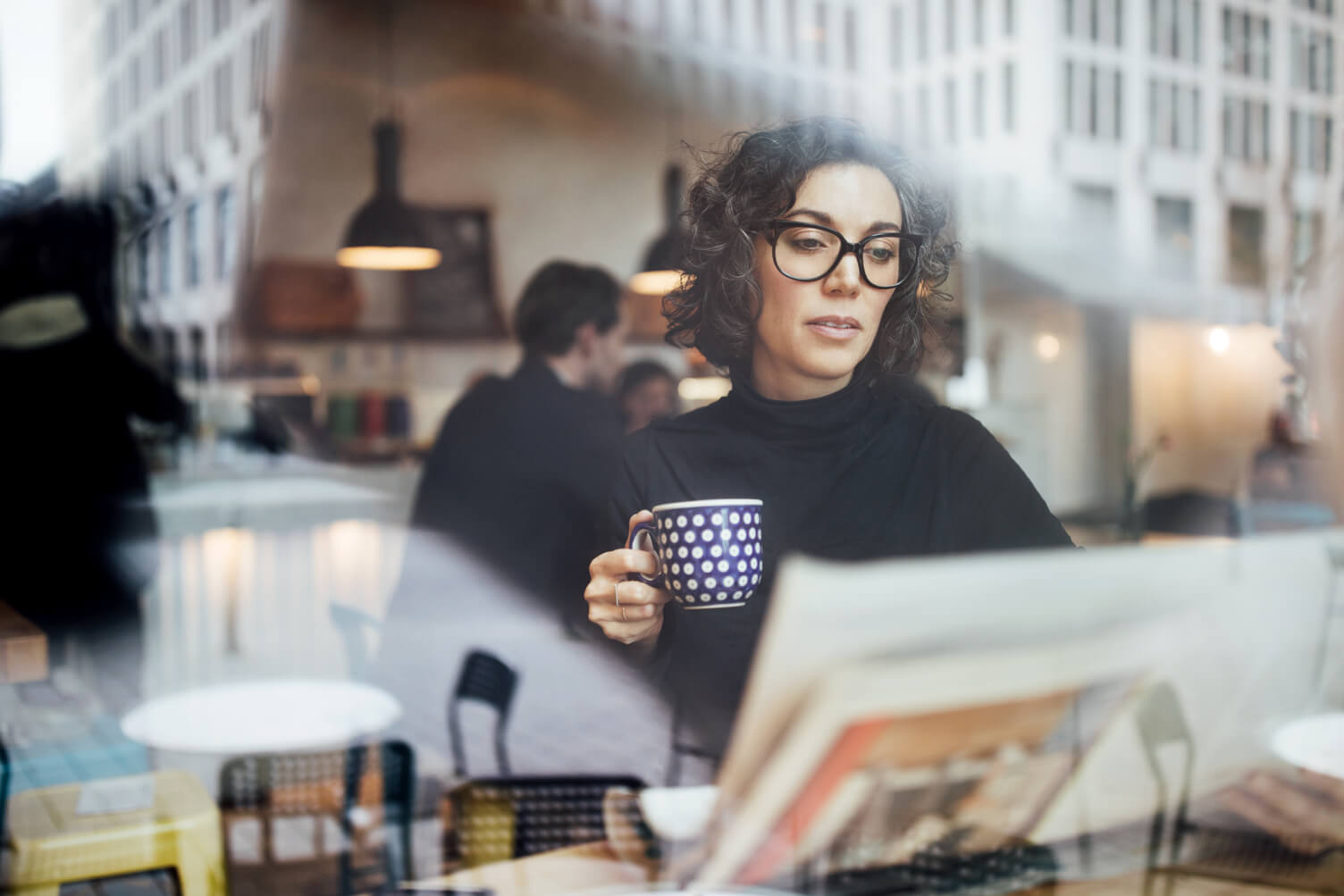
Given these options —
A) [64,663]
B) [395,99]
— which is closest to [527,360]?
[64,663]

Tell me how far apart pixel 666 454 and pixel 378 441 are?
3954 millimetres

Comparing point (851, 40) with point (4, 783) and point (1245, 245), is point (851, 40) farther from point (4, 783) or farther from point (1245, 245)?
point (4, 783)

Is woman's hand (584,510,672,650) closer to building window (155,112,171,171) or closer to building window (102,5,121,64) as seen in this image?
building window (102,5,121,64)

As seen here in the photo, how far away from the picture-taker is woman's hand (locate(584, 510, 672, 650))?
3.76ft

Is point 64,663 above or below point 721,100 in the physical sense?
below

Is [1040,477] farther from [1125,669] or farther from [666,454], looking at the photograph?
[666,454]

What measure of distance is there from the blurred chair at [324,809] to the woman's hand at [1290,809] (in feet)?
5.51

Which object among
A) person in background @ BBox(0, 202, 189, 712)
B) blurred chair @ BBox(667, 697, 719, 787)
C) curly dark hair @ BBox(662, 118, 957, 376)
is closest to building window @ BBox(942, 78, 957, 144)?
curly dark hair @ BBox(662, 118, 957, 376)

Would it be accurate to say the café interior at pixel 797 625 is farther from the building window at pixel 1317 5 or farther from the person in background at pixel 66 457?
the building window at pixel 1317 5

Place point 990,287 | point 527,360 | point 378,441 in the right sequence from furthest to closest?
point 378,441
point 527,360
point 990,287

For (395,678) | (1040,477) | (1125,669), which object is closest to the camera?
(1125,669)

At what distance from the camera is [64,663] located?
2852mm

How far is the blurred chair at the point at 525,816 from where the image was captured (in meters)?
1.79

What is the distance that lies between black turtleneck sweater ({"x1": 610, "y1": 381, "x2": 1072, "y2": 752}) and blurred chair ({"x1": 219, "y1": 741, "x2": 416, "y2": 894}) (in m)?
1.29
